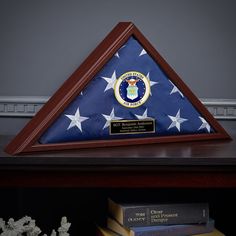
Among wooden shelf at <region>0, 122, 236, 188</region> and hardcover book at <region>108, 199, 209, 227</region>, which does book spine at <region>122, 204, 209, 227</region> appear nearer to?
hardcover book at <region>108, 199, 209, 227</region>

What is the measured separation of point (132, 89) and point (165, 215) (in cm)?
33

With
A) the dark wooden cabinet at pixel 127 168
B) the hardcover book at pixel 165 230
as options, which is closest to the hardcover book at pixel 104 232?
the hardcover book at pixel 165 230

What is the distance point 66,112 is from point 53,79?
35 cm

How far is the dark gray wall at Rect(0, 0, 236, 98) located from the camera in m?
1.40

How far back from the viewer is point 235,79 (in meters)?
1.45

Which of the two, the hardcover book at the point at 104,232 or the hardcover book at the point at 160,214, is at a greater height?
the hardcover book at the point at 160,214

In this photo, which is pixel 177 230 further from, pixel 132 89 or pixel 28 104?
pixel 28 104

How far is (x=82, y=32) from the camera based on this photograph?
140cm

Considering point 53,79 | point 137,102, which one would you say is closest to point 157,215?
point 137,102

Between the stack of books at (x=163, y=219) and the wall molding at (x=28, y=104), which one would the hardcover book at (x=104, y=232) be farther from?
the wall molding at (x=28, y=104)

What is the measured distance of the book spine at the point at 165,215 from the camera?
1104 mm

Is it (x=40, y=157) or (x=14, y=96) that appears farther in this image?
(x=14, y=96)

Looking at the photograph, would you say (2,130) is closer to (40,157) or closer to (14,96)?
(14,96)

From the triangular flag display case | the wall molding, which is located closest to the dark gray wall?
the wall molding
